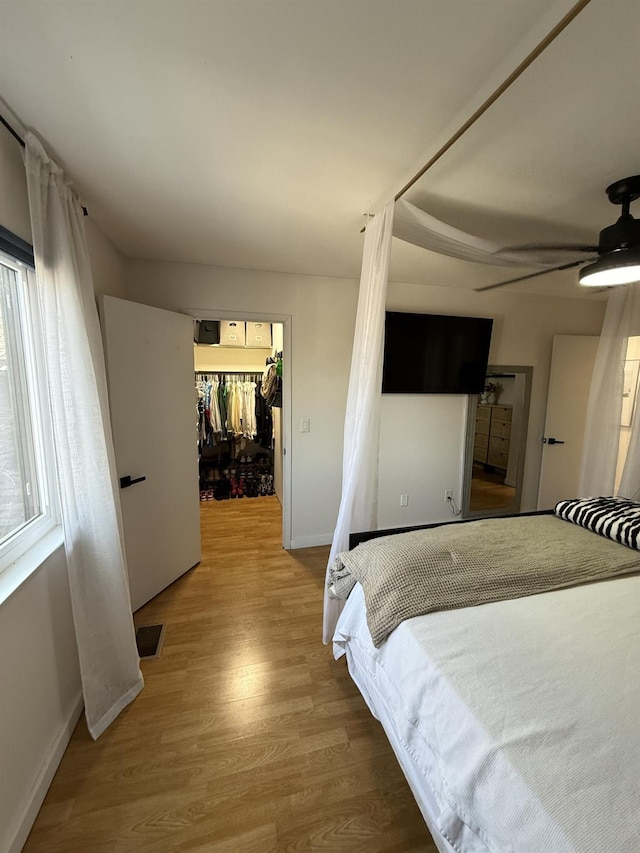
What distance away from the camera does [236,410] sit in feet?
14.5

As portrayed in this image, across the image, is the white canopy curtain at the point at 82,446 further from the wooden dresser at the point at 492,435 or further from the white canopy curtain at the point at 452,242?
the wooden dresser at the point at 492,435

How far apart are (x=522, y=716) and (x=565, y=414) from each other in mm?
3414

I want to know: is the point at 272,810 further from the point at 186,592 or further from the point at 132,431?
the point at 132,431

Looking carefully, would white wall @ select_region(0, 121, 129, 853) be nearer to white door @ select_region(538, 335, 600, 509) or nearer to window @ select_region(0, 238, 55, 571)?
window @ select_region(0, 238, 55, 571)

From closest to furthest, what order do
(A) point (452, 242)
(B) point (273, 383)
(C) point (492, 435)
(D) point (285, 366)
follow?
(A) point (452, 242), (D) point (285, 366), (C) point (492, 435), (B) point (273, 383)

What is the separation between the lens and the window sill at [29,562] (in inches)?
44.6

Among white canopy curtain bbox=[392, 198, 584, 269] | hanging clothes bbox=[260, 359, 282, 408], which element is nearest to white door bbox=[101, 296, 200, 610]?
hanging clothes bbox=[260, 359, 282, 408]

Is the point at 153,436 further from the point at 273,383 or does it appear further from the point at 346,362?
the point at 273,383

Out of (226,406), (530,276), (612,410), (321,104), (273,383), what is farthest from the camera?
(226,406)

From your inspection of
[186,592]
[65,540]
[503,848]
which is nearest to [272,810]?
[503,848]

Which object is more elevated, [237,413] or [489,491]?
[237,413]

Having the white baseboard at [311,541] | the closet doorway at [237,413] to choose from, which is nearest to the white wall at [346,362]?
the white baseboard at [311,541]

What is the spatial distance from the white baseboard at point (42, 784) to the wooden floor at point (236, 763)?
0.03 metres

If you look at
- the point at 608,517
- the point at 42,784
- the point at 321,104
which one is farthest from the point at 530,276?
the point at 42,784
